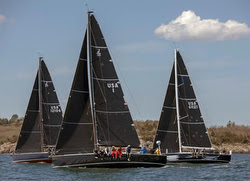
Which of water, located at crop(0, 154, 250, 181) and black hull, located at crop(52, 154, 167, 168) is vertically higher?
black hull, located at crop(52, 154, 167, 168)

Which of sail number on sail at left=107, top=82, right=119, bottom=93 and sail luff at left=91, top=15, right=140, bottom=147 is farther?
sail number on sail at left=107, top=82, right=119, bottom=93

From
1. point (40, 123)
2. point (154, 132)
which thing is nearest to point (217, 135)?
point (154, 132)

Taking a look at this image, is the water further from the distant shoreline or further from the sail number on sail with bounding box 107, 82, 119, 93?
the distant shoreline

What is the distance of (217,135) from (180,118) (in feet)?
139

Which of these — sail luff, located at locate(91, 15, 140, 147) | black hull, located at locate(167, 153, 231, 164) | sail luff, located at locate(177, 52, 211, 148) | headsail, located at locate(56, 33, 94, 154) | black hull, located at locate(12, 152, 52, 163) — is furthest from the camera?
black hull, located at locate(12, 152, 52, 163)

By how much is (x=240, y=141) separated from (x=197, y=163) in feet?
140

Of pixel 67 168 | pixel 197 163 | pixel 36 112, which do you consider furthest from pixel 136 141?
pixel 36 112

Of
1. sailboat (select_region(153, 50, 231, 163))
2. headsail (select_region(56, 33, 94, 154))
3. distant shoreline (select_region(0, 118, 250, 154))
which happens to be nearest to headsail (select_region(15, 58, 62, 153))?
sailboat (select_region(153, 50, 231, 163))

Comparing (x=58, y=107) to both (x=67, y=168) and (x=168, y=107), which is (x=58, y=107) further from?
(x=67, y=168)

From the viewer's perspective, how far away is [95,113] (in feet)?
151

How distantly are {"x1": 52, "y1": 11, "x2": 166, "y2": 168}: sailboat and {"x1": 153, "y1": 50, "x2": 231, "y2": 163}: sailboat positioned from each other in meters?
11.9

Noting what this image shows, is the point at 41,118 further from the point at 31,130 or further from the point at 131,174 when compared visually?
the point at 131,174

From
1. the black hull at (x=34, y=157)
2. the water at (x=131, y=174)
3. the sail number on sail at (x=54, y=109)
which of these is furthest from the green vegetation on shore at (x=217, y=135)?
the water at (x=131, y=174)

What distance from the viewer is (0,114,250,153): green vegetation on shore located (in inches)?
3711
